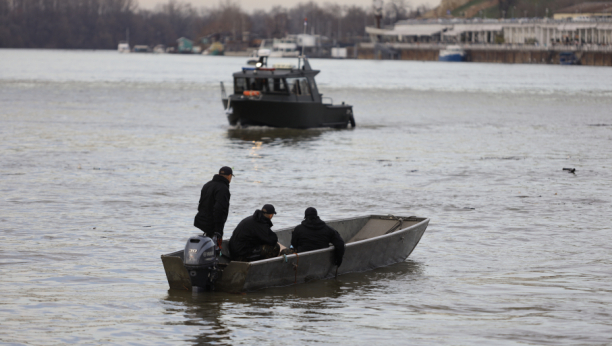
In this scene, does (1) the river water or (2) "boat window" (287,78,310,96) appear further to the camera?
(2) "boat window" (287,78,310,96)

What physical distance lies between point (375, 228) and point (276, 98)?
24.3 metres

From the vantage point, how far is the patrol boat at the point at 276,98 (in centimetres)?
3888

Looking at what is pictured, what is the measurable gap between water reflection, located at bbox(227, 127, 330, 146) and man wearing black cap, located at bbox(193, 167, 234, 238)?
23.7m

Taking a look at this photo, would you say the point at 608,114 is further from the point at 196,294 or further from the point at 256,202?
the point at 196,294

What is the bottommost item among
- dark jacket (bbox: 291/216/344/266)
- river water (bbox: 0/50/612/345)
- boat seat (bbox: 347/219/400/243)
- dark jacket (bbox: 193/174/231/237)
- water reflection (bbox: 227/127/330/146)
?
river water (bbox: 0/50/612/345)

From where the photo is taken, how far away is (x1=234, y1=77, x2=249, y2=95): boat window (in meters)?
39.5

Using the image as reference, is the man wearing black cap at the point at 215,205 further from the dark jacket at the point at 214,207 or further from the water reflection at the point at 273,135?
the water reflection at the point at 273,135

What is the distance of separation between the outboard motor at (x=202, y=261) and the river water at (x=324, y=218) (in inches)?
11.4

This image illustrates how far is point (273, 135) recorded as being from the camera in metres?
40.5

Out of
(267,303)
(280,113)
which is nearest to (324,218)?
(267,303)

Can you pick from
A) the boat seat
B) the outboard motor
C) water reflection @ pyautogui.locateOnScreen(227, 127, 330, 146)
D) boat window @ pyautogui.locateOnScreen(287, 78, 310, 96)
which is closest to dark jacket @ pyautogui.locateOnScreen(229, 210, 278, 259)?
the outboard motor

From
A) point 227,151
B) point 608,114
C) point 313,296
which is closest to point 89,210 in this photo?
point 313,296

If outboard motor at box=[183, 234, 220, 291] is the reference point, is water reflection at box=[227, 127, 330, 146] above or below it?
below

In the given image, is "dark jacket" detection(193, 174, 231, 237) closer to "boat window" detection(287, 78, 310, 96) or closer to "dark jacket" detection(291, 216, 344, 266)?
"dark jacket" detection(291, 216, 344, 266)
